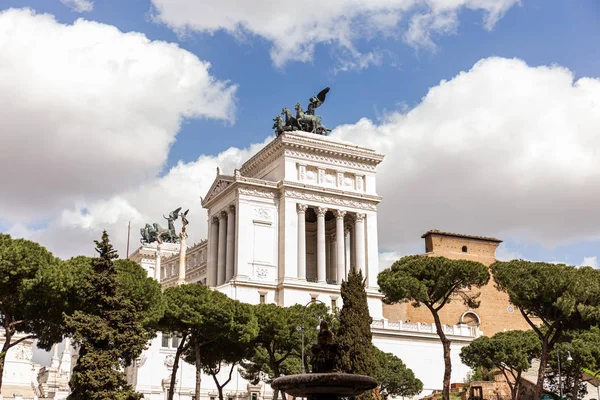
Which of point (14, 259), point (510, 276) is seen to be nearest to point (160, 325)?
point (14, 259)

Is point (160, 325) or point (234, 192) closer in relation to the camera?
point (160, 325)

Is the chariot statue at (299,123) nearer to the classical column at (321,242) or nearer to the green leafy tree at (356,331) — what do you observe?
the classical column at (321,242)

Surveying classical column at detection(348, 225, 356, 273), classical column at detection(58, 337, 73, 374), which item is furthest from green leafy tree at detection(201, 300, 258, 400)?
classical column at detection(58, 337, 73, 374)

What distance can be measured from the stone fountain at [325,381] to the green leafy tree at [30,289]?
60.2ft

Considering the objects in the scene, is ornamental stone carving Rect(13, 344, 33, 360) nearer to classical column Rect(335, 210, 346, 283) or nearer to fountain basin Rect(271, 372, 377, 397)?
classical column Rect(335, 210, 346, 283)

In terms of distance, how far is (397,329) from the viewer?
64.8 m

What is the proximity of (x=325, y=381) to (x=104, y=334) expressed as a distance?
17175mm

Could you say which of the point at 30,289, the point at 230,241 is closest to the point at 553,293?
the point at 30,289

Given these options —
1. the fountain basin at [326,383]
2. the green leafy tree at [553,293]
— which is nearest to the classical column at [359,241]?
the green leafy tree at [553,293]

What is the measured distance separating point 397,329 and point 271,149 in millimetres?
20025

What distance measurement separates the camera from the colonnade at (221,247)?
Answer: 69812mm

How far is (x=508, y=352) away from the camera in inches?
2061

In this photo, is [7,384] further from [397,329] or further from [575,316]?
[575,316]

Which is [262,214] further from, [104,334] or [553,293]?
[104,334]
